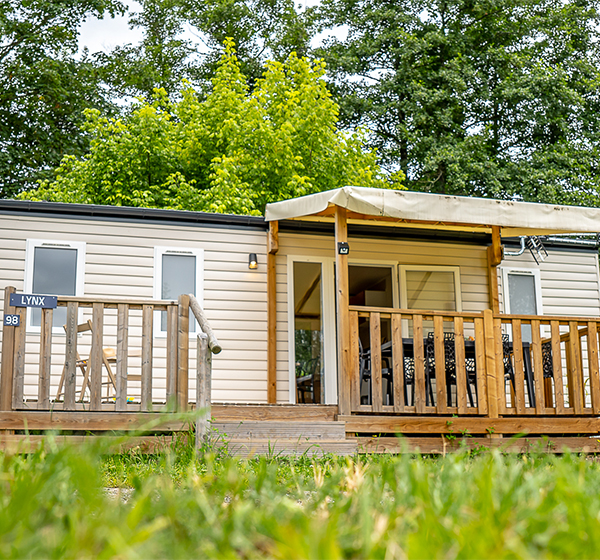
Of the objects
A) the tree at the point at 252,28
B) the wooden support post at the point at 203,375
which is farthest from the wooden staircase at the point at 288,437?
the tree at the point at 252,28

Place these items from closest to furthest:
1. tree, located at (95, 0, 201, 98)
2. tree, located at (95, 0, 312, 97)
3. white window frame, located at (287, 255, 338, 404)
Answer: white window frame, located at (287, 255, 338, 404), tree, located at (95, 0, 201, 98), tree, located at (95, 0, 312, 97)

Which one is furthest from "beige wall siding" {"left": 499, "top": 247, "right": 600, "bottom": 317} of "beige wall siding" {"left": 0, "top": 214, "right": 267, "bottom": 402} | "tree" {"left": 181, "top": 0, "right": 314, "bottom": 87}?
"tree" {"left": 181, "top": 0, "right": 314, "bottom": 87}

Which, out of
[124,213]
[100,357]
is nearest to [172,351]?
[100,357]

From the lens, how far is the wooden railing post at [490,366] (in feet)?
22.5

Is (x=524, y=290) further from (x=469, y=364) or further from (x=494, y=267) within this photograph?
(x=469, y=364)

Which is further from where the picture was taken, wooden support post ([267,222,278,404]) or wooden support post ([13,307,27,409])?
wooden support post ([267,222,278,404])

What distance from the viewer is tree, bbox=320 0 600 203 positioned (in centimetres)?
1919

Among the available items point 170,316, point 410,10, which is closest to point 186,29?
point 410,10

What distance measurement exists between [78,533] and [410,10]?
75.9ft

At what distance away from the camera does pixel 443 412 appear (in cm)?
670

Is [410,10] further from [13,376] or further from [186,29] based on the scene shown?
[13,376]

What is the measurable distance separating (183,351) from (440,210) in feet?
9.90

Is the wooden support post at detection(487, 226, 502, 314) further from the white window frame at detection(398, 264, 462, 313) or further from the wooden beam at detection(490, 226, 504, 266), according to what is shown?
the white window frame at detection(398, 264, 462, 313)

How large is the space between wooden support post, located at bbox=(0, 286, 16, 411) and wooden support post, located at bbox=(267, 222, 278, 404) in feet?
12.0
